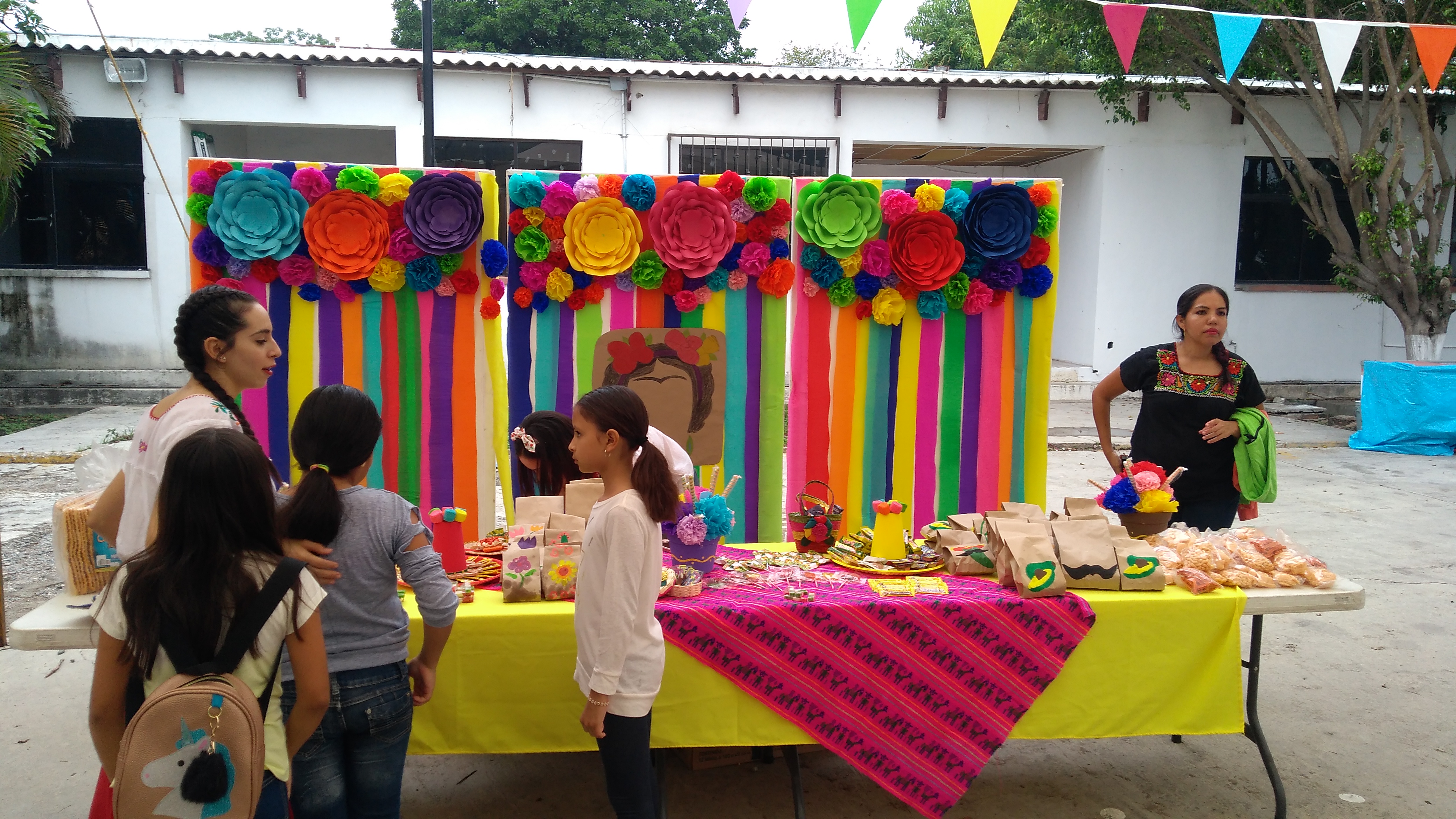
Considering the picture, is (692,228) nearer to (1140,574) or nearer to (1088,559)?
(1088,559)

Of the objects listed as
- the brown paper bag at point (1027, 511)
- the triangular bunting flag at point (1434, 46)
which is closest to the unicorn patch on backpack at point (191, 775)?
the brown paper bag at point (1027, 511)

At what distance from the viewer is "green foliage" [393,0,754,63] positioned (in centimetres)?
2058

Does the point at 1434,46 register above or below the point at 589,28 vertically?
below

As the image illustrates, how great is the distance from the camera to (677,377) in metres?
4.00

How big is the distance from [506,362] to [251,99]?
6.94 meters

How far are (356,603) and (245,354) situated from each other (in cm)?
69

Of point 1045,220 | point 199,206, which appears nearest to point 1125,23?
point 1045,220

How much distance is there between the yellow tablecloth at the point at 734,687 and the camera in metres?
2.43

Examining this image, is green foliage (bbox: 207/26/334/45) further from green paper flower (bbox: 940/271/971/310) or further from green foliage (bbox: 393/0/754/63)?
green paper flower (bbox: 940/271/971/310)

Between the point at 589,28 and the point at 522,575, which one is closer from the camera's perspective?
the point at 522,575

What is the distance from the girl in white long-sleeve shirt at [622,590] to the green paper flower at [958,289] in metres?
2.28

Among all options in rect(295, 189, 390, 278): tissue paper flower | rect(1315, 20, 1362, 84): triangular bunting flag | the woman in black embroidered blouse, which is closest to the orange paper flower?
rect(295, 189, 390, 278): tissue paper flower

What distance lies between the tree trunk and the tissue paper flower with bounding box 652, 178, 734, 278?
8.48m

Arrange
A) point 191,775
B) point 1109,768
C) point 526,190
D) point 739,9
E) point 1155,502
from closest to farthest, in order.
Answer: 1. point 191,775
2. point 1155,502
3. point 1109,768
4. point 526,190
5. point 739,9
